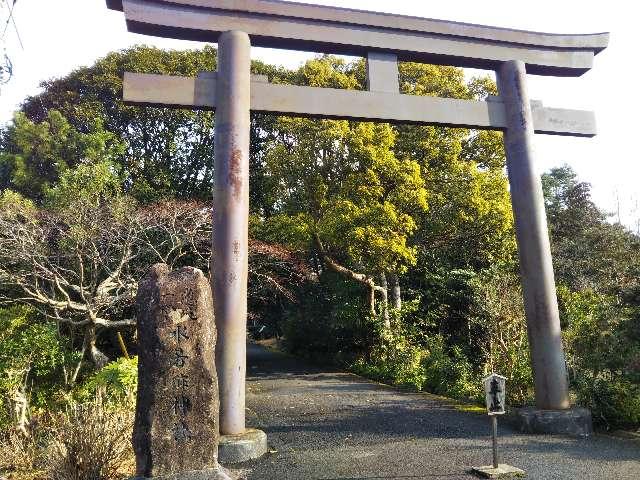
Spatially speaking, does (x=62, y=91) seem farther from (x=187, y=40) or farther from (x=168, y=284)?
(x=168, y=284)

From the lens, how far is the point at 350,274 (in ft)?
44.8

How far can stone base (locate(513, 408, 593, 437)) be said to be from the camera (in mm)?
6031

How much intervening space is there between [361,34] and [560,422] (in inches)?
221

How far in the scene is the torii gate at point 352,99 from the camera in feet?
18.2

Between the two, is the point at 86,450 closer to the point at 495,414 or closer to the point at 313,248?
the point at 495,414

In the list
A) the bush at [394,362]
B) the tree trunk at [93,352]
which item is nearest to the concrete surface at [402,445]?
the bush at [394,362]

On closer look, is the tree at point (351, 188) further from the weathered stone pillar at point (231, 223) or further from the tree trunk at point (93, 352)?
the weathered stone pillar at point (231, 223)

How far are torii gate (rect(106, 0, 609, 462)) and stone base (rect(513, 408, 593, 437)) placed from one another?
28 millimetres

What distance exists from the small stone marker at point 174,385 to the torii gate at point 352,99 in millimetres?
1255

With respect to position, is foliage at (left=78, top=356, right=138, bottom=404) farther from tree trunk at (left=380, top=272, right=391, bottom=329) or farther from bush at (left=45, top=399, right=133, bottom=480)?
tree trunk at (left=380, top=272, right=391, bottom=329)

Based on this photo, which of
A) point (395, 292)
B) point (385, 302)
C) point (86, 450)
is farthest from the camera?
point (395, 292)

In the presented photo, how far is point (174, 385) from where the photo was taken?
3.91 metres

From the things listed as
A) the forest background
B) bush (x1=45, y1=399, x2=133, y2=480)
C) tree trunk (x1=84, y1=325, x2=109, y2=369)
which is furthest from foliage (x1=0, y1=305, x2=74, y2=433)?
bush (x1=45, y1=399, x2=133, y2=480)

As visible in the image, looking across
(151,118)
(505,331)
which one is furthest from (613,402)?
(151,118)
